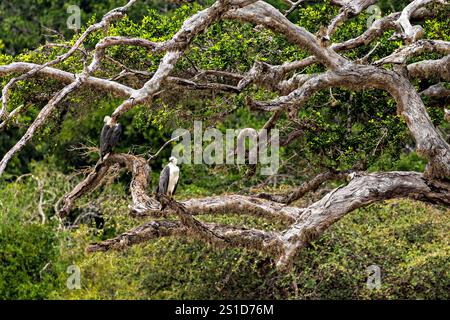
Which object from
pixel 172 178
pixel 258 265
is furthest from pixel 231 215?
pixel 172 178

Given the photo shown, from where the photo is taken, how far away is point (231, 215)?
51.9 ft

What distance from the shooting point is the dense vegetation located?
1402 cm

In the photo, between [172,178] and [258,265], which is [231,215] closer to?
[258,265]

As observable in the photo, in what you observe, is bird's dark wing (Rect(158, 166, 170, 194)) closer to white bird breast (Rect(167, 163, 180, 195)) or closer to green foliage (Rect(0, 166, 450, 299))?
white bird breast (Rect(167, 163, 180, 195))

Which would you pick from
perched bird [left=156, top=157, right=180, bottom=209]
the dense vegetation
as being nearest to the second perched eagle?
perched bird [left=156, top=157, right=180, bottom=209]

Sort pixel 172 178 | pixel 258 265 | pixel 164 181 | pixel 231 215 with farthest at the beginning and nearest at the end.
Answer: pixel 258 265
pixel 231 215
pixel 172 178
pixel 164 181

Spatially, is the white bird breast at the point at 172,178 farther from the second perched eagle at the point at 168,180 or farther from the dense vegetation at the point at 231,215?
the dense vegetation at the point at 231,215

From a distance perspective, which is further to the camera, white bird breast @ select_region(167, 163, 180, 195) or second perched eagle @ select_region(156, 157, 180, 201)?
white bird breast @ select_region(167, 163, 180, 195)

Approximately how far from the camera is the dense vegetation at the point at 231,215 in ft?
46.0

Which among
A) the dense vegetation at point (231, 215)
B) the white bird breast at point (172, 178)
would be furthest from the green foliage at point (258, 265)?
the white bird breast at point (172, 178)

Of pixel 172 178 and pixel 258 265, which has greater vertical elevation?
pixel 172 178
